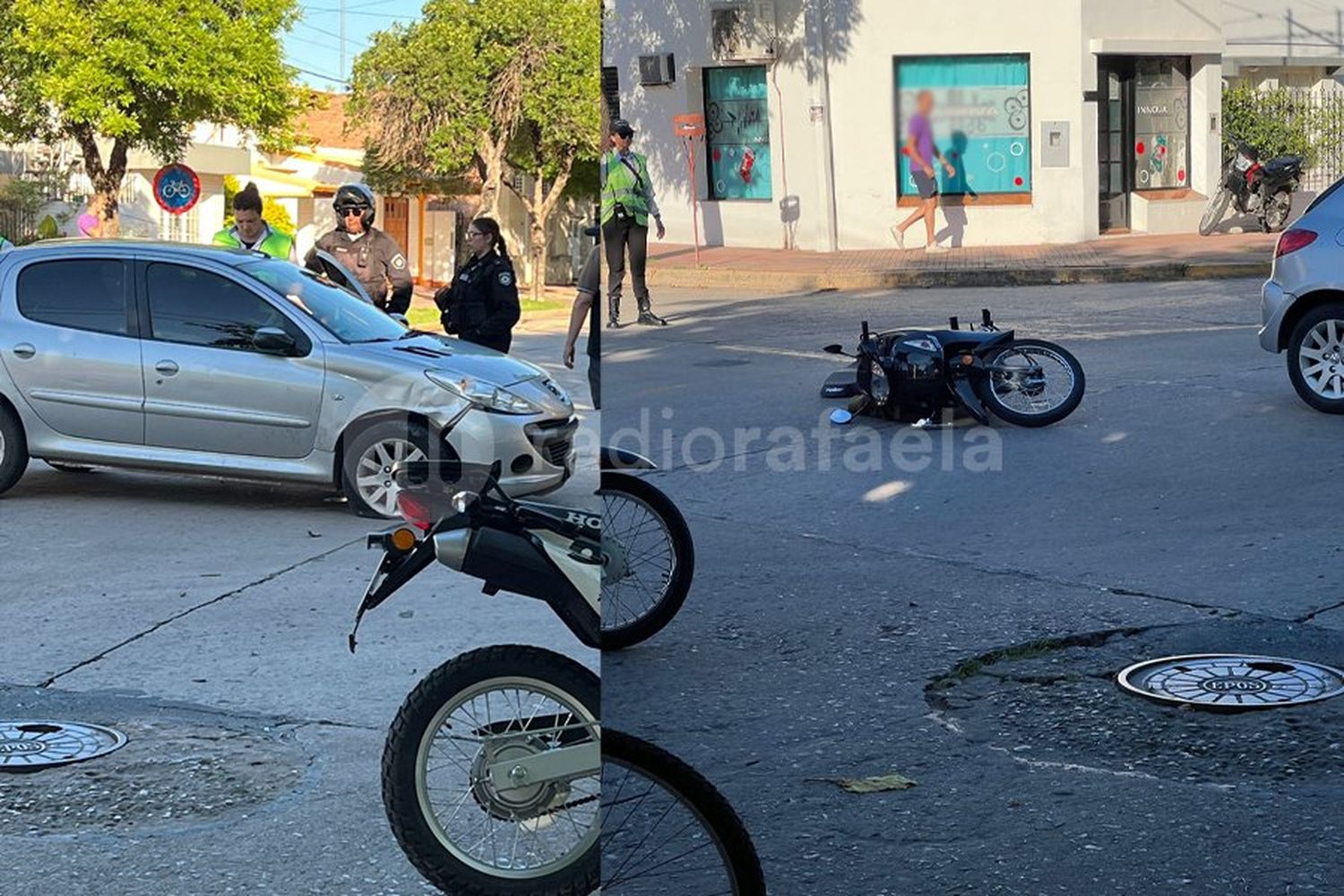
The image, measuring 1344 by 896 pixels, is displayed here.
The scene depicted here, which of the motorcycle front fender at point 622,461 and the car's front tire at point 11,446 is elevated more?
the motorcycle front fender at point 622,461

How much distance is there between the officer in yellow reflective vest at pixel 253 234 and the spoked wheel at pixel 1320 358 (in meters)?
1.08

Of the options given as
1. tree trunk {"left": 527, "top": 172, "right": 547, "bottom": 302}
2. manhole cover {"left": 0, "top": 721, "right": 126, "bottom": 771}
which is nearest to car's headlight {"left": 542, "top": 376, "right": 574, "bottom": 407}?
tree trunk {"left": 527, "top": 172, "right": 547, "bottom": 302}

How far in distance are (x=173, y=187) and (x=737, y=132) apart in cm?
88

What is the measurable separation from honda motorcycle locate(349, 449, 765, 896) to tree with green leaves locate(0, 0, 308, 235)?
1.37 feet

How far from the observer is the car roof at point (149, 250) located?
1.71 m

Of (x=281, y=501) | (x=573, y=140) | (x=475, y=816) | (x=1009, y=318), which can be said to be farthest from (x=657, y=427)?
(x=281, y=501)

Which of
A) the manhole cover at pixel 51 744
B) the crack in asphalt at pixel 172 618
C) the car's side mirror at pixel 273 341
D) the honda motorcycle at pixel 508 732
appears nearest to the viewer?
the honda motorcycle at pixel 508 732

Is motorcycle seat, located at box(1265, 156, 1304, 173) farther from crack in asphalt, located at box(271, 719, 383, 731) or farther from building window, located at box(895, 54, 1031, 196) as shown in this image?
crack in asphalt, located at box(271, 719, 383, 731)

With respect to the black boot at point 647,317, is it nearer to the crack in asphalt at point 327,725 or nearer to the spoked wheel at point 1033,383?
the spoked wheel at point 1033,383

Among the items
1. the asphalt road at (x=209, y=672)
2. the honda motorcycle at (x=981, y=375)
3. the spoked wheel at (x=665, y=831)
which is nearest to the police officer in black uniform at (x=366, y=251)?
the asphalt road at (x=209, y=672)

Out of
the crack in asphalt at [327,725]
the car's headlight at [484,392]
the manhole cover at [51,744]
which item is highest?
the car's headlight at [484,392]

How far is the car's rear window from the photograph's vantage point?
1.75 meters

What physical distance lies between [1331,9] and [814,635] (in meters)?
0.50

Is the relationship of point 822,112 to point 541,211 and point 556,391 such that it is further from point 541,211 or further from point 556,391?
point 556,391
